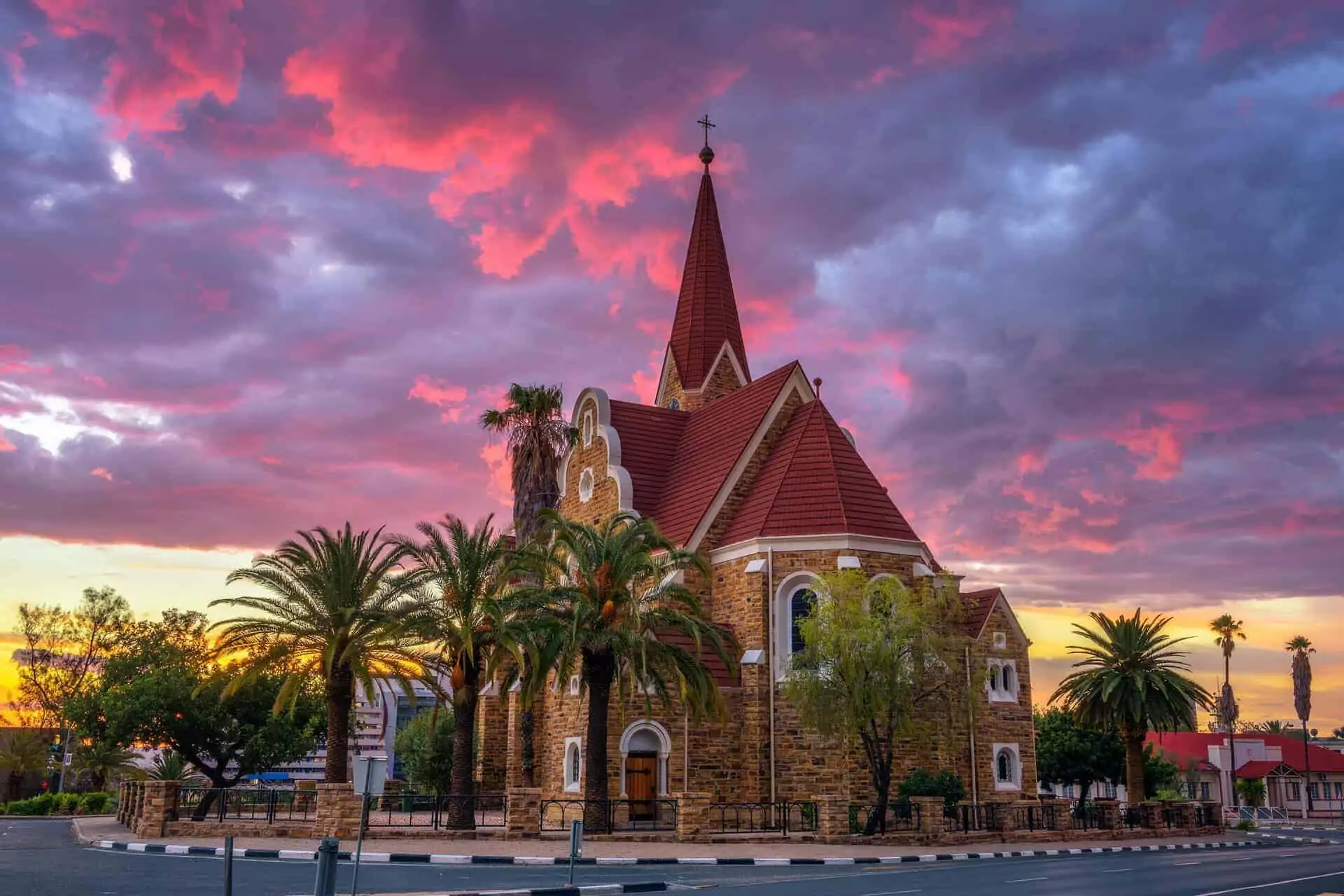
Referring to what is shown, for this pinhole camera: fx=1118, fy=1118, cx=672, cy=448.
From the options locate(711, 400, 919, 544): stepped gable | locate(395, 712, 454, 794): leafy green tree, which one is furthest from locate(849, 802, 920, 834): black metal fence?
locate(395, 712, 454, 794): leafy green tree

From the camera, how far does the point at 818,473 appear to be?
35.8 meters

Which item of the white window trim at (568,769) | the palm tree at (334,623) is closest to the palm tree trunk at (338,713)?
the palm tree at (334,623)

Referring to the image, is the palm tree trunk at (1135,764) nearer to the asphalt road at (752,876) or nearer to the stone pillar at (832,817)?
the asphalt road at (752,876)

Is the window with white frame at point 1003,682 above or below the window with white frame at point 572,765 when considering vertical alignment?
above

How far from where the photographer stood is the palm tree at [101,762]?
49.8m

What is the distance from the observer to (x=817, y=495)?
35000 millimetres

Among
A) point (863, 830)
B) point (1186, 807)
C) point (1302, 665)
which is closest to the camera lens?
point (863, 830)

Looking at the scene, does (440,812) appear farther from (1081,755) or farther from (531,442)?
(1081,755)

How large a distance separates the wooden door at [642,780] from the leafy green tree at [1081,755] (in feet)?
66.2

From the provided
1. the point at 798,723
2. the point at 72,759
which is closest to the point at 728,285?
the point at 798,723

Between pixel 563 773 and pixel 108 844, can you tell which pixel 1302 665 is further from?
pixel 108 844

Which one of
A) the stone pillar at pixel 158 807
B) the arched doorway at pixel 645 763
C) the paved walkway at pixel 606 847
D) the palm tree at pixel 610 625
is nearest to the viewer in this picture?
the paved walkway at pixel 606 847

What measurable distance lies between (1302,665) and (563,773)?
9117cm

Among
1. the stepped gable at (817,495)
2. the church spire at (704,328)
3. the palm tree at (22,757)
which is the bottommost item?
the palm tree at (22,757)
